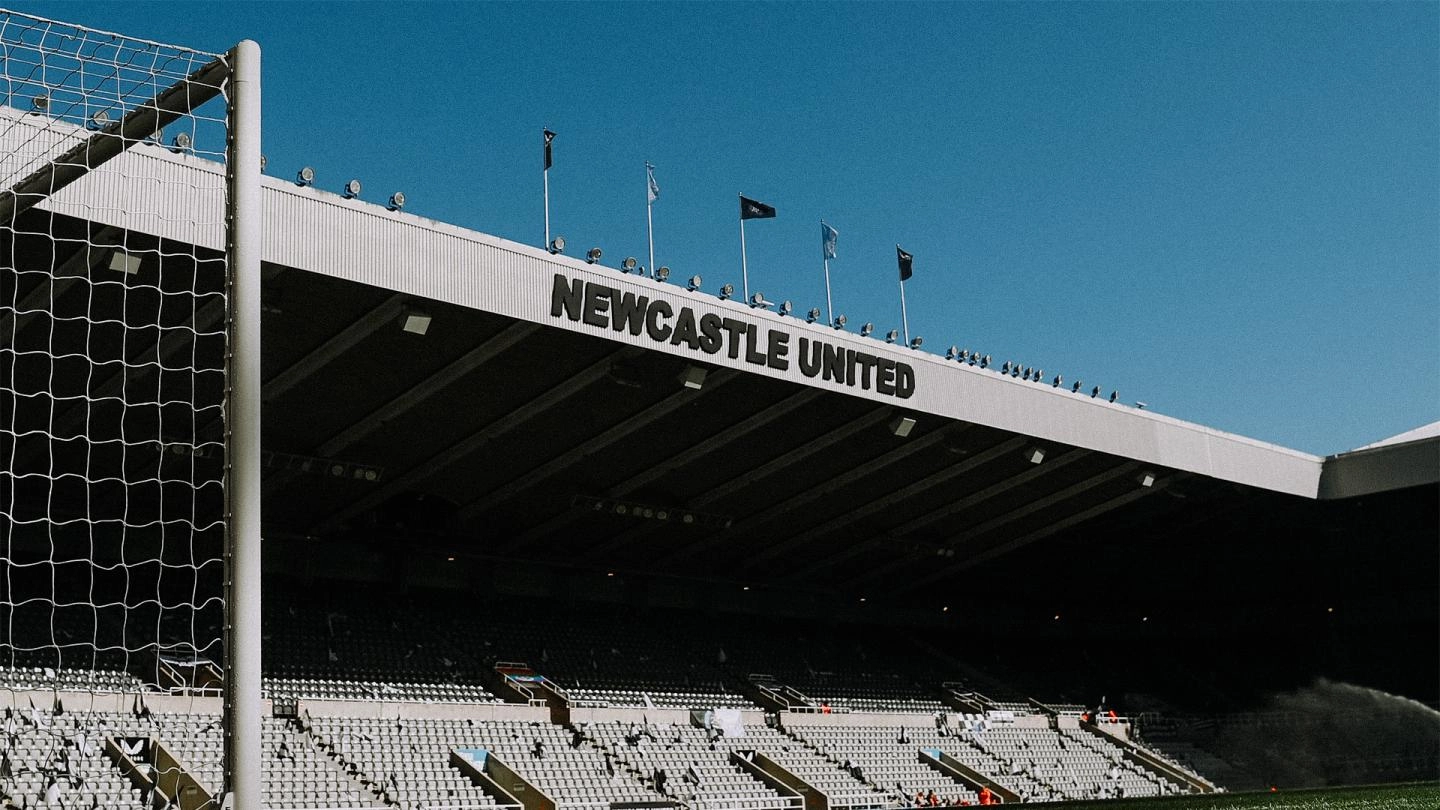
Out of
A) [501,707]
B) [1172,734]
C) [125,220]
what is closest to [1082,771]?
[1172,734]

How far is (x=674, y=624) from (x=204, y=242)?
2840 cm

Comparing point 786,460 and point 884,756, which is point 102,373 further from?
point 884,756

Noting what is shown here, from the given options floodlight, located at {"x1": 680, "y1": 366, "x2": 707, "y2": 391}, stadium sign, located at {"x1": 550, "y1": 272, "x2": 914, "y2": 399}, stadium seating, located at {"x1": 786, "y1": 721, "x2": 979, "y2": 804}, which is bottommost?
stadium seating, located at {"x1": 786, "y1": 721, "x2": 979, "y2": 804}

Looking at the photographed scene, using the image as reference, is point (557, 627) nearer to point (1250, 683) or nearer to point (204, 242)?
point (204, 242)

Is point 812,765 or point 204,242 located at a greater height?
point 204,242

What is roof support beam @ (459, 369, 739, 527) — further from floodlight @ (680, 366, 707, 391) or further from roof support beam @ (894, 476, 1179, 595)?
roof support beam @ (894, 476, 1179, 595)

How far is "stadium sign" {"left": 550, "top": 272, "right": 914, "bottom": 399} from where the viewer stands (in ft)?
95.4

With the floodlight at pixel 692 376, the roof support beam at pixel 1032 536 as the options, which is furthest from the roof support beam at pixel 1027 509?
the floodlight at pixel 692 376

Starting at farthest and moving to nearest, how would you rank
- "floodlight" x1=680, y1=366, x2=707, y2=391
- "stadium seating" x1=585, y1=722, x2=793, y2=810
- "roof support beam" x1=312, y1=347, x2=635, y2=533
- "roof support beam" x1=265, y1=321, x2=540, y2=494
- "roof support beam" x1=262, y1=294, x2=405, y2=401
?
"stadium seating" x1=585, y1=722, x2=793, y2=810 < "roof support beam" x1=312, y1=347, x2=635, y2=533 < "floodlight" x1=680, y1=366, x2=707, y2=391 < "roof support beam" x1=265, y1=321, x2=540, y2=494 < "roof support beam" x1=262, y1=294, x2=405, y2=401

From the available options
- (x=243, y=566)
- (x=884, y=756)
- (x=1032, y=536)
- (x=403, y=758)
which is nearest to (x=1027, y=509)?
(x=1032, y=536)

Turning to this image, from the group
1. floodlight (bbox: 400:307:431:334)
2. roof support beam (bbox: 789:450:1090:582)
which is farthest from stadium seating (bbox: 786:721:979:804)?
floodlight (bbox: 400:307:431:334)

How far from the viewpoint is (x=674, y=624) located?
4938cm

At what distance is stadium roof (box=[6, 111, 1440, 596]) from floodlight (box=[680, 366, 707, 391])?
0.07 m

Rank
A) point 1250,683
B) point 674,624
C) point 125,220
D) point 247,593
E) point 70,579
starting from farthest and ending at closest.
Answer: point 1250,683, point 674,624, point 70,579, point 125,220, point 247,593
